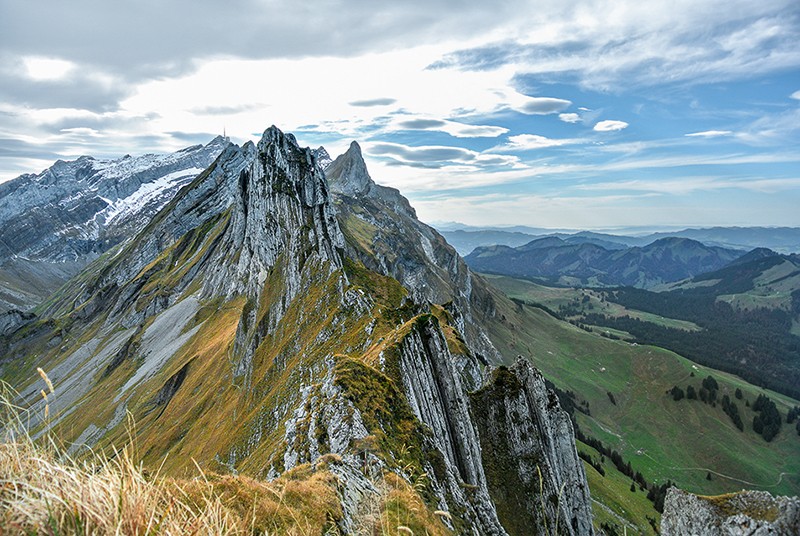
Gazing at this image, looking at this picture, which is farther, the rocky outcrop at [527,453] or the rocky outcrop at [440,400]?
the rocky outcrop at [527,453]

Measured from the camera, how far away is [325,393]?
101 ft

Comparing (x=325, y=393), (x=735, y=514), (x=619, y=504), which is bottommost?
(x=619, y=504)

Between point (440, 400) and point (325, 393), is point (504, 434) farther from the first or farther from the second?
point (325, 393)

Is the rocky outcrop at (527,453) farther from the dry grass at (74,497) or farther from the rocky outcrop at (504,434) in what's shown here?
the dry grass at (74,497)

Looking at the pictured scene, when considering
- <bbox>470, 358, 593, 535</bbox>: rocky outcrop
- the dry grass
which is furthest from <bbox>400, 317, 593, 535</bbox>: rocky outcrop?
the dry grass

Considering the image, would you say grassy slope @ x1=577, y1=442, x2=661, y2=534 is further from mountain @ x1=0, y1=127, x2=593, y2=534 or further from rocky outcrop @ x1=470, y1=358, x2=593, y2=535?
mountain @ x1=0, y1=127, x2=593, y2=534

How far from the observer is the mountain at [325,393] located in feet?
81.7

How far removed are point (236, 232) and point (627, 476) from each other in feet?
→ 558

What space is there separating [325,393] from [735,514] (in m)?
26.8

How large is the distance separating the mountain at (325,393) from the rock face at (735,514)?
319 inches

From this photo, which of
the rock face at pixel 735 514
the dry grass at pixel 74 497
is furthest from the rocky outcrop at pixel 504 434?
the dry grass at pixel 74 497

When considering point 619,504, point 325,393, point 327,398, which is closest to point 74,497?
point 327,398

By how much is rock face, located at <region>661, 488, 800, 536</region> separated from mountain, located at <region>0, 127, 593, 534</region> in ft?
26.6

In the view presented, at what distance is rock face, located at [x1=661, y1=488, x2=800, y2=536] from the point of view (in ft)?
73.7
